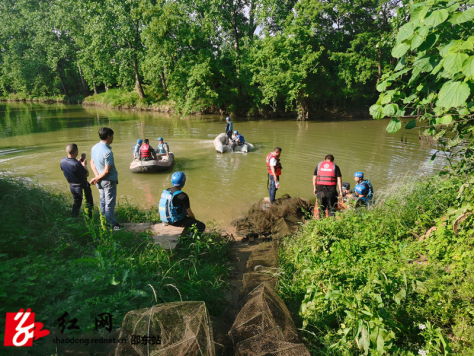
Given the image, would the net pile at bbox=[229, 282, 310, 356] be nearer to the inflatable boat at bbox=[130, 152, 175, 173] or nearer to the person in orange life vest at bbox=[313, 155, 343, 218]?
the person in orange life vest at bbox=[313, 155, 343, 218]

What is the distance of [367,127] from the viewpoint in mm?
25641

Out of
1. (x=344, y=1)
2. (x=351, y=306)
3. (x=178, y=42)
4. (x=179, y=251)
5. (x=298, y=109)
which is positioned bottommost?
(x=179, y=251)

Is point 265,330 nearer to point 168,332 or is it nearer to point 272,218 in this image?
point 168,332

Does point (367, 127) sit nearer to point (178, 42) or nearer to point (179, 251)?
point (178, 42)

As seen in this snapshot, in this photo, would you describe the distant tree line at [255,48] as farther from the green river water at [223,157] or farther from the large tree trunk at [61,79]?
the large tree trunk at [61,79]

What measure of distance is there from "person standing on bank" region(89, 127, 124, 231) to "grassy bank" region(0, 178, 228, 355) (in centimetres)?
37

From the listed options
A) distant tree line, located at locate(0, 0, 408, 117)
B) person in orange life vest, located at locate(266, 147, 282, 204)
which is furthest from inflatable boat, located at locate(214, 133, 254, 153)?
distant tree line, located at locate(0, 0, 408, 117)

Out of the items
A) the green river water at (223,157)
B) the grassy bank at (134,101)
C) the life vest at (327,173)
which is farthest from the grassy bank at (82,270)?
the grassy bank at (134,101)

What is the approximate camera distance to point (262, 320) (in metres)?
3.19

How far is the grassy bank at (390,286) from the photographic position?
2.74 m

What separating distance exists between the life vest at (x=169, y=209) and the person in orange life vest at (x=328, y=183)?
3384mm

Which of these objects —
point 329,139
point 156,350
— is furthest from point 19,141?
point 156,350

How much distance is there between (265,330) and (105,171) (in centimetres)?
407

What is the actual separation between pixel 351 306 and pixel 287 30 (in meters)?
29.3
